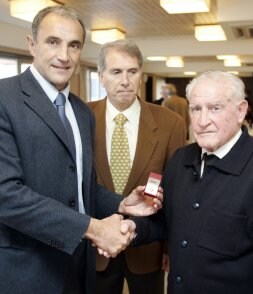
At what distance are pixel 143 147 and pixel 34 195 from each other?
2.53 ft

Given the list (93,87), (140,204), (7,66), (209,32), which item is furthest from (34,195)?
(93,87)

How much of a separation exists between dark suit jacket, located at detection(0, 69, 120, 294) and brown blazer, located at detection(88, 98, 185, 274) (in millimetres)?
483

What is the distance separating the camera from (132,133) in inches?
80.6

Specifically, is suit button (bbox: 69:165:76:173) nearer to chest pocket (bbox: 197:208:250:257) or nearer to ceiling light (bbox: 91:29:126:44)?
chest pocket (bbox: 197:208:250:257)

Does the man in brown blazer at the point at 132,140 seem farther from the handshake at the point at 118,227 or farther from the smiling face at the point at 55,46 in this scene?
the smiling face at the point at 55,46

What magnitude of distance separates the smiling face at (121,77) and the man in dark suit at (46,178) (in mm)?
423

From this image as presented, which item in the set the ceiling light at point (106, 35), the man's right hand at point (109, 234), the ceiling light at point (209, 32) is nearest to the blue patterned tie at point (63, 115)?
the man's right hand at point (109, 234)

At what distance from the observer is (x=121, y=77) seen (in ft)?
6.55

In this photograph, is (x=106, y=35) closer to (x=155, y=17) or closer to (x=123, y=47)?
(x=155, y=17)

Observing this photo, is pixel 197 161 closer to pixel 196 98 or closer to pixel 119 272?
pixel 196 98

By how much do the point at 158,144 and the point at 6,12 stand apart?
3.80 metres

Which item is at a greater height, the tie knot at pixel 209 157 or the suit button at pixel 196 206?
the tie knot at pixel 209 157

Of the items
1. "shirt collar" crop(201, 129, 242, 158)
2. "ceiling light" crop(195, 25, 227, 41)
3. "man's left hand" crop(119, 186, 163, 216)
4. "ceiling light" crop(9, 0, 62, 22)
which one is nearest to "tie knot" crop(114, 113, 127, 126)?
"man's left hand" crop(119, 186, 163, 216)

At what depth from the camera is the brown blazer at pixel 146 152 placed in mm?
1955
